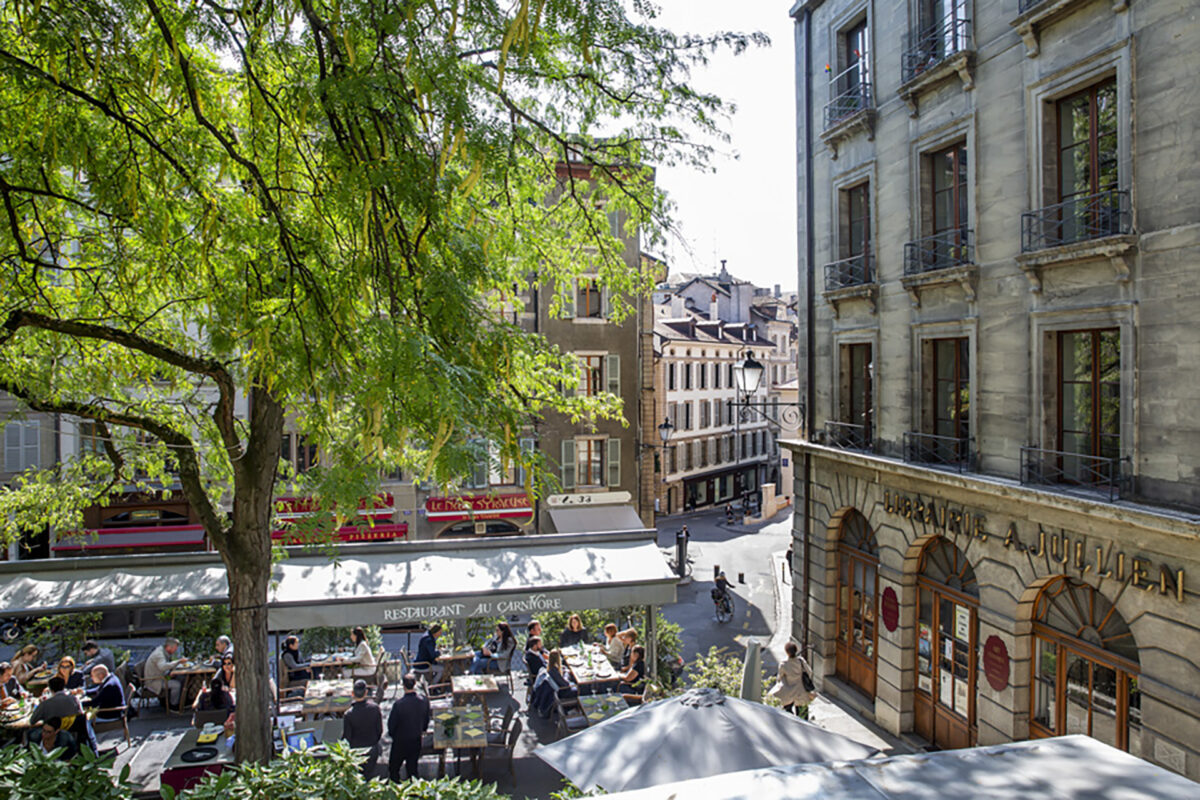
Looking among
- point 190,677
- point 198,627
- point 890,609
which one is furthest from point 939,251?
point 198,627

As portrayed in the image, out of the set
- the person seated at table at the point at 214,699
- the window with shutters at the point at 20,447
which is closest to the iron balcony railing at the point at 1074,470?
the person seated at table at the point at 214,699

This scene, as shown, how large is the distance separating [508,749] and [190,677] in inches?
243

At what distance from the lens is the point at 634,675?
45.8ft

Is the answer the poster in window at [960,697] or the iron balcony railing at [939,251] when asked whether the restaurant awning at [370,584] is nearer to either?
the poster in window at [960,697]

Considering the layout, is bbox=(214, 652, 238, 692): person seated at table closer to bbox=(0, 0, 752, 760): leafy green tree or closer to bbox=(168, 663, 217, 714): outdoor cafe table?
bbox=(168, 663, 217, 714): outdoor cafe table

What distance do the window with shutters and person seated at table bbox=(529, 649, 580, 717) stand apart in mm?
21357

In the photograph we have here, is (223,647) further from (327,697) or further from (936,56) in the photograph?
(936,56)

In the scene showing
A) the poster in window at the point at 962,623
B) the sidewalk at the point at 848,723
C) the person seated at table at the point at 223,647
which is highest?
the poster in window at the point at 962,623

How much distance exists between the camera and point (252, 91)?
6.60m

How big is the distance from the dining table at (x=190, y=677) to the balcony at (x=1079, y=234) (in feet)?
45.8

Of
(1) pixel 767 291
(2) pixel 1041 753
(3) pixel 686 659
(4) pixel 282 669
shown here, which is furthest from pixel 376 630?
(1) pixel 767 291

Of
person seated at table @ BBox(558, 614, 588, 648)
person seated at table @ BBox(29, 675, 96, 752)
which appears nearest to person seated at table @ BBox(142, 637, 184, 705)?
person seated at table @ BBox(29, 675, 96, 752)

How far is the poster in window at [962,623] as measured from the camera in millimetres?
13227

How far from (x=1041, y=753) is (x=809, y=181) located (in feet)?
50.6
